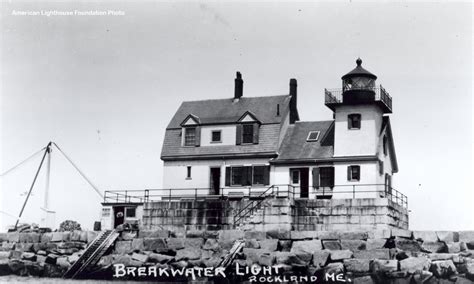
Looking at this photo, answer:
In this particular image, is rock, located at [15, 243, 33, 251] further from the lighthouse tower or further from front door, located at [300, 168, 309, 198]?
the lighthouse tower

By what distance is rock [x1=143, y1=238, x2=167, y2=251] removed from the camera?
3128 cm

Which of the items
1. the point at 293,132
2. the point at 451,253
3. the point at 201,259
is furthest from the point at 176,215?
the point at 451,253

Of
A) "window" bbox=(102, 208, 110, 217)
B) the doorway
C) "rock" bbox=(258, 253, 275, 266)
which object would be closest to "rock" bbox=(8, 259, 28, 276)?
"window" bbox=(102, 208, 110, 217)

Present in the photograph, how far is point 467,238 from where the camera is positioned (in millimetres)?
28141

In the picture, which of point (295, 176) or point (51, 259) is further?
point (295, 176)

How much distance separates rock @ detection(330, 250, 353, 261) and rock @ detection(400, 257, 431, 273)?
231cm

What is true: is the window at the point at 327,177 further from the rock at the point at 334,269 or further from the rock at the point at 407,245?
the rock at the point at 334,269

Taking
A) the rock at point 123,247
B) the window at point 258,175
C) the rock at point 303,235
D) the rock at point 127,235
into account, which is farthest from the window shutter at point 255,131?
the rock at point 123,247

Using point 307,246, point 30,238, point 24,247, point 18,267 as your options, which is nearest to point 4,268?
point 18,267

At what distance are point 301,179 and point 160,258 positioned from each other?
361 inches

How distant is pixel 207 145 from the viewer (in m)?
38.1

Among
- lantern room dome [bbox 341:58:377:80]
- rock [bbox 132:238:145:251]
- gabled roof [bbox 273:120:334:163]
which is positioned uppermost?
lantern room dome [bbox 341:58:377:80]

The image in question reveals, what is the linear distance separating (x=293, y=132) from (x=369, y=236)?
10.6 meters

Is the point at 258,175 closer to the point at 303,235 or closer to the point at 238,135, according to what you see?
the point at 238,135
